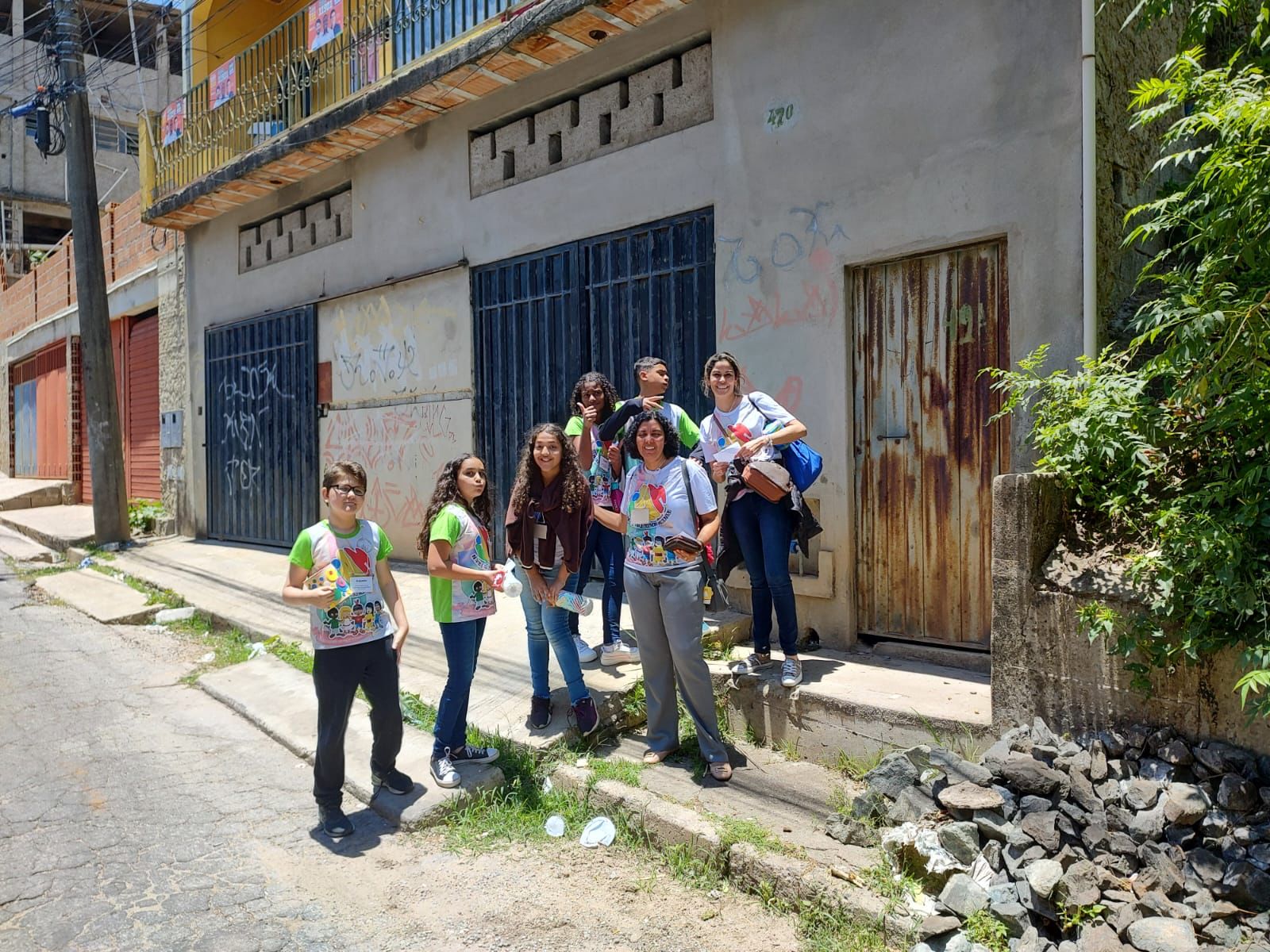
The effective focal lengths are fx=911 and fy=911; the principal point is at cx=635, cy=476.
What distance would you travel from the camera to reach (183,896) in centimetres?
348

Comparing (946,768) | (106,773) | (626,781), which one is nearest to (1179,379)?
(946,768)

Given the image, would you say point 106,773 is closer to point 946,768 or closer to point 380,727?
point 380,727

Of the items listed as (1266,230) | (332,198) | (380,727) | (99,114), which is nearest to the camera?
(1266,230)

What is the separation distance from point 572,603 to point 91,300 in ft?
34.8

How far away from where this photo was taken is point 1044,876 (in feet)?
10.2

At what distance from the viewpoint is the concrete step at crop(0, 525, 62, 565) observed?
11938 millimetres

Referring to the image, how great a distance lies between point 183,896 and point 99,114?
29896 mm

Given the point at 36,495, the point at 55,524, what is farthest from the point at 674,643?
the point at 36,495

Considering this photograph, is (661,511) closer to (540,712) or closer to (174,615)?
(540,712)

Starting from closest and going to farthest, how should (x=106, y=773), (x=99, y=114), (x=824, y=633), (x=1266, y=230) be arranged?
(x=1266, y=230) < (x=106, y=773) < (x=824, y=633) < (x=99, y=114)

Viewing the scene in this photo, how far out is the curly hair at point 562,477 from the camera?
4.50 m

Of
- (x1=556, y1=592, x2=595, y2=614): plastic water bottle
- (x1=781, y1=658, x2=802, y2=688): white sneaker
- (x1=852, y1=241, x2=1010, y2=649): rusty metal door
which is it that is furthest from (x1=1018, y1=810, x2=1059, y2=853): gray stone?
(x1=556, y1=592, x2=595, y2=614): plastic water bottle

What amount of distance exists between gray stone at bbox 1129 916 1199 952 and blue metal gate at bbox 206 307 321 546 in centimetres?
930

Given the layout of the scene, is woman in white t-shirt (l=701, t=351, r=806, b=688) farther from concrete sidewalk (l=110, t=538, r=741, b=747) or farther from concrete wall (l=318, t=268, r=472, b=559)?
concrete wall (l=318, t=268, r=472, b=559)
